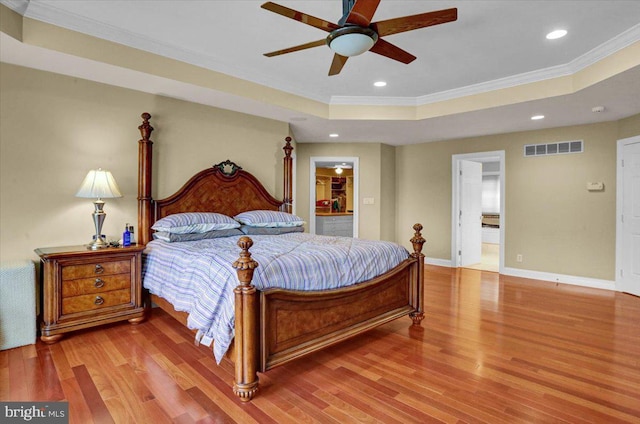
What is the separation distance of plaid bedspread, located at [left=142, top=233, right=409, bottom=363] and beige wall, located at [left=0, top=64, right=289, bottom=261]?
82 centimetres

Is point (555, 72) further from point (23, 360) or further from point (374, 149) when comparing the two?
point (23, 360)

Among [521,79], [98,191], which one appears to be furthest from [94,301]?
[521,79]

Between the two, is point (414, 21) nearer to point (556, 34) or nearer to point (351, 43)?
point (351, 43)

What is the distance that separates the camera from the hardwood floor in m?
1.91

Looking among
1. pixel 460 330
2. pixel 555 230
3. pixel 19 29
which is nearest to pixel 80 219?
pixel 19 29

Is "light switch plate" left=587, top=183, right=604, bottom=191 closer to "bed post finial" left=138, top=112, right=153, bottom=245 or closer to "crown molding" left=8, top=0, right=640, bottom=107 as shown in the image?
"crown molding" left=8, top=0, right=640, bottom=107

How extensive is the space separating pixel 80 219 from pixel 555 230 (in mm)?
6222

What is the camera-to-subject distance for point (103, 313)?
9.95 ft

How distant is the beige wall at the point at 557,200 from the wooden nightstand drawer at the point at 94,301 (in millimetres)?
5317

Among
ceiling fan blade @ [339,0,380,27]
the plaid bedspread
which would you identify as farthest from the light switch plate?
ceiling fan blade @ [339,0,380,27]

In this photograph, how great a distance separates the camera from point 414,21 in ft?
6.91

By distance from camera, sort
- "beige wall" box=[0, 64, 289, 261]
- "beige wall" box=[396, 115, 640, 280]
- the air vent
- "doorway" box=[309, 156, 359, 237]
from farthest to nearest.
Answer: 1. "doorway" box=[309, 156, 359, 237]
2. the air vent
3. "beige wall" box=[396, 115, 640, 280]
4. "beige wall" box=[0, 64, 289, 261]

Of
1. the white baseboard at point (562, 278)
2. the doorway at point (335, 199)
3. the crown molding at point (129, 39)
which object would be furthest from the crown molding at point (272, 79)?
the doorway at point (335, 199)

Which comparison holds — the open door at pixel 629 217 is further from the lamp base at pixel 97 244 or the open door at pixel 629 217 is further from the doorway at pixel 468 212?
the lamp base at pixel 97 244
